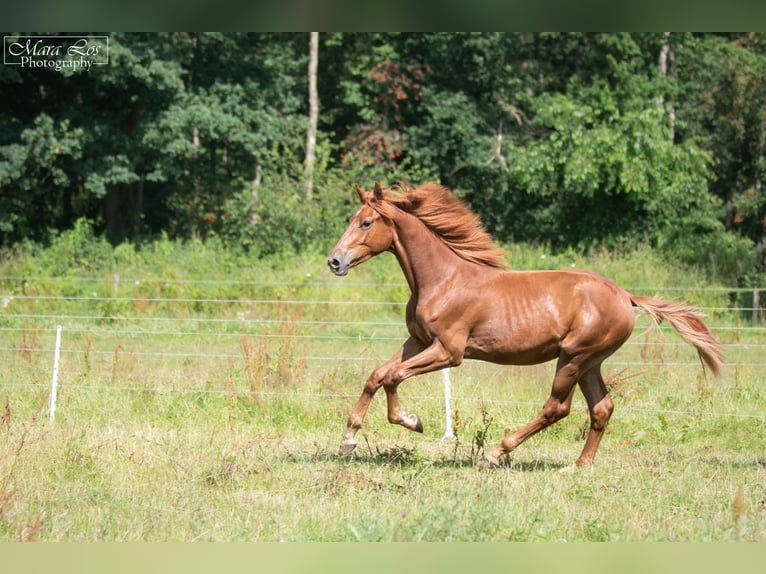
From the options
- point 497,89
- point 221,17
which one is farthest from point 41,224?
point 221,17

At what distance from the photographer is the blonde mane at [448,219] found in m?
6.81

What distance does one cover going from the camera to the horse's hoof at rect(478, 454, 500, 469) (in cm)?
646

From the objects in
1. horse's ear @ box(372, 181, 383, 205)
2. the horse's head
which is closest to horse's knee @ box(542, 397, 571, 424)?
the horse's head

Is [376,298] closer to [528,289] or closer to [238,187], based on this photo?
[528,289]

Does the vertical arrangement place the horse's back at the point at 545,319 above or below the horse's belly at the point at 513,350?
above

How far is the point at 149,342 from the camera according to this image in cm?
1280

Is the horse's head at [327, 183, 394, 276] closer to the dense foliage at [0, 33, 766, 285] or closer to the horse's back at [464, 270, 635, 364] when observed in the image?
the horse's back at [464, 270, 635, 364]

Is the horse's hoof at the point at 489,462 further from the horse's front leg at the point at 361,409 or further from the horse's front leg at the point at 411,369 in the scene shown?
the horse's front leg at the point at 361,409

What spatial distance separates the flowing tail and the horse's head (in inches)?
82.0

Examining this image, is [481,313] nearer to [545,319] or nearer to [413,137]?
[545,319]

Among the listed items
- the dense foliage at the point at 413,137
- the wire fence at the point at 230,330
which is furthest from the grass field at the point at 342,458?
the dense foliage at the point at 413,137

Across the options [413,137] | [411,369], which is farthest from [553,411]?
[413,137]

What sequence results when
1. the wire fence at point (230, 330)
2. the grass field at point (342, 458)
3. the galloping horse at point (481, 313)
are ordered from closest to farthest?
the grass field at point (342, 458) < the galloping horse at point (481, 313) < the wire fence at point (230, 330)

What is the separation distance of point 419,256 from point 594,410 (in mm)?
1909
